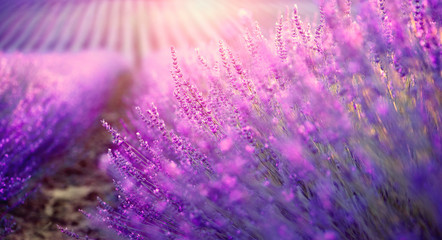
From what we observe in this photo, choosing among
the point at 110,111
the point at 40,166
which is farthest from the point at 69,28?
the point at 40,166

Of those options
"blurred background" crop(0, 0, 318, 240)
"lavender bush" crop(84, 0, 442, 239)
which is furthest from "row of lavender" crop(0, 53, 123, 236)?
"lavender bush" crop(84, 0, 442, 239)

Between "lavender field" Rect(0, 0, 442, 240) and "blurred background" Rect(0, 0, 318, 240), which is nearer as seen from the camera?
"lavender field" Rect(0, 0, 442, 240)

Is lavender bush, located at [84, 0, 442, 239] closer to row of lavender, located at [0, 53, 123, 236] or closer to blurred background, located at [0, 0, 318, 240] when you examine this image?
blurred background, located at [0, 0, 318, 240]

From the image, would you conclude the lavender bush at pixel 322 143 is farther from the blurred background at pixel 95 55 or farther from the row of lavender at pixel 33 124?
the row of lavender at pixel 33 124

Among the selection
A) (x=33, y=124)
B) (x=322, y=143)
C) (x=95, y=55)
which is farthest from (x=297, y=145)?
(x=95, y=55)

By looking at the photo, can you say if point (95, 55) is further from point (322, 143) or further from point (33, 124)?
point (322, 143)
